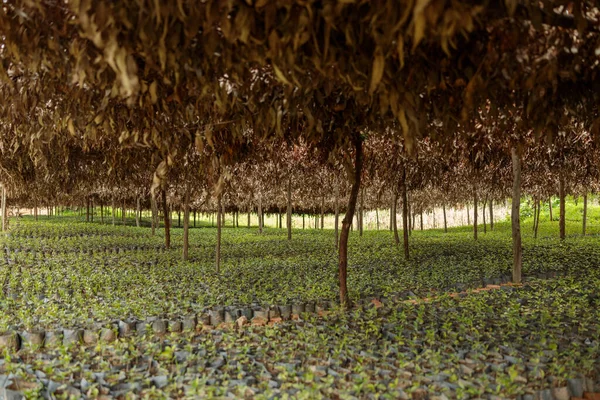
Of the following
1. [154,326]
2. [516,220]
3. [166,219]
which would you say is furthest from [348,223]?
[166,219]

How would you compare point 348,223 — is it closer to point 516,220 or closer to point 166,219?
point 516,220

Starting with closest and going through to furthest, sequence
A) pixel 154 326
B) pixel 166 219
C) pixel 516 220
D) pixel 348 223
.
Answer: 1. pixel 154 326
2. pixel 348 223
3. pixel 516 220
4. pixel 166 219

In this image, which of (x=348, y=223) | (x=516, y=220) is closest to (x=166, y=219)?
(x=348, y=223)

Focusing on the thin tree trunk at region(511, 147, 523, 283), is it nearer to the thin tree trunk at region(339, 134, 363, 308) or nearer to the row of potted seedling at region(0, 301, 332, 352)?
the thin tree trunk at region(339, 134, 363, 308)

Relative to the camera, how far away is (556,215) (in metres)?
38.5

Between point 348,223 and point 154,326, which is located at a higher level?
point 348,223

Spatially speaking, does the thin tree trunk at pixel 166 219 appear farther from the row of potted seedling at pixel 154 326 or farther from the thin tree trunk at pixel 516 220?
the thin tree trunk at pixel 516 220

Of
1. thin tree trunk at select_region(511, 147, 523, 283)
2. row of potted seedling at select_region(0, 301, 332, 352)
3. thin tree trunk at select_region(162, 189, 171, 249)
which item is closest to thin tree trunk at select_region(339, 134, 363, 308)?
row of potted seedling at select_region(0, 301, 332, 352)

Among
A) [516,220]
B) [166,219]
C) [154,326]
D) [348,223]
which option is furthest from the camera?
[166,219]

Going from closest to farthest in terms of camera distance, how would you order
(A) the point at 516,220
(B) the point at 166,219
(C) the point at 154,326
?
(C) the point at 154,326 < (A) the point at 516,220 < (B) the point at 166,219

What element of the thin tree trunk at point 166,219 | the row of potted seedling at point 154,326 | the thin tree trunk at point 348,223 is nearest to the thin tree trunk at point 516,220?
the thin tree trunk at point 348,223

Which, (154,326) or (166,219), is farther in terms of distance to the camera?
(166,219)

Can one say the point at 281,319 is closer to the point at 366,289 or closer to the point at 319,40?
the point at 366,289

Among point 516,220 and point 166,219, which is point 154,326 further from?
point 166,219
